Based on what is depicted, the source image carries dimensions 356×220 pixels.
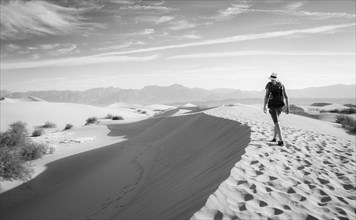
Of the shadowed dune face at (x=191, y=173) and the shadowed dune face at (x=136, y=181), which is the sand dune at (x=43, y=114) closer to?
the shadowed dune face at (x=136, y=181)

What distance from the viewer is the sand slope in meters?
Answer: 3.60

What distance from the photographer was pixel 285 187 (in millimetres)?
4508

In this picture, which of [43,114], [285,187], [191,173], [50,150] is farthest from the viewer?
[43,114]

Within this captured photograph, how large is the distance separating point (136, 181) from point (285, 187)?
462 centimetres

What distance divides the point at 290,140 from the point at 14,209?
28.0 feet

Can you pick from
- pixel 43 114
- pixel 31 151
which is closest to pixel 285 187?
pixel 31 151

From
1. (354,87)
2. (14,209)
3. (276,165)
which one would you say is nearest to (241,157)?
(276,165)

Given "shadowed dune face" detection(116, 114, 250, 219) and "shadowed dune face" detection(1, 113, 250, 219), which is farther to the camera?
"shadowed dune face" detection(1, 113, 250, 219)

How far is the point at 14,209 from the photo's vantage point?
24.6ft

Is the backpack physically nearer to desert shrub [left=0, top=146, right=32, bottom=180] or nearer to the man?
the man

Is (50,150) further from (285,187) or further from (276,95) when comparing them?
(285,187)

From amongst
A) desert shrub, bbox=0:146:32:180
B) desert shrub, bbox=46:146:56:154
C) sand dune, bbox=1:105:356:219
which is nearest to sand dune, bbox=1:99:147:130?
desert shrub, bbox=46:146:56:154

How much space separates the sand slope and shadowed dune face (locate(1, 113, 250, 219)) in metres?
0.27

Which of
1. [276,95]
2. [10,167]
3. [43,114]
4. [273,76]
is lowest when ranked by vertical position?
[10,167]
